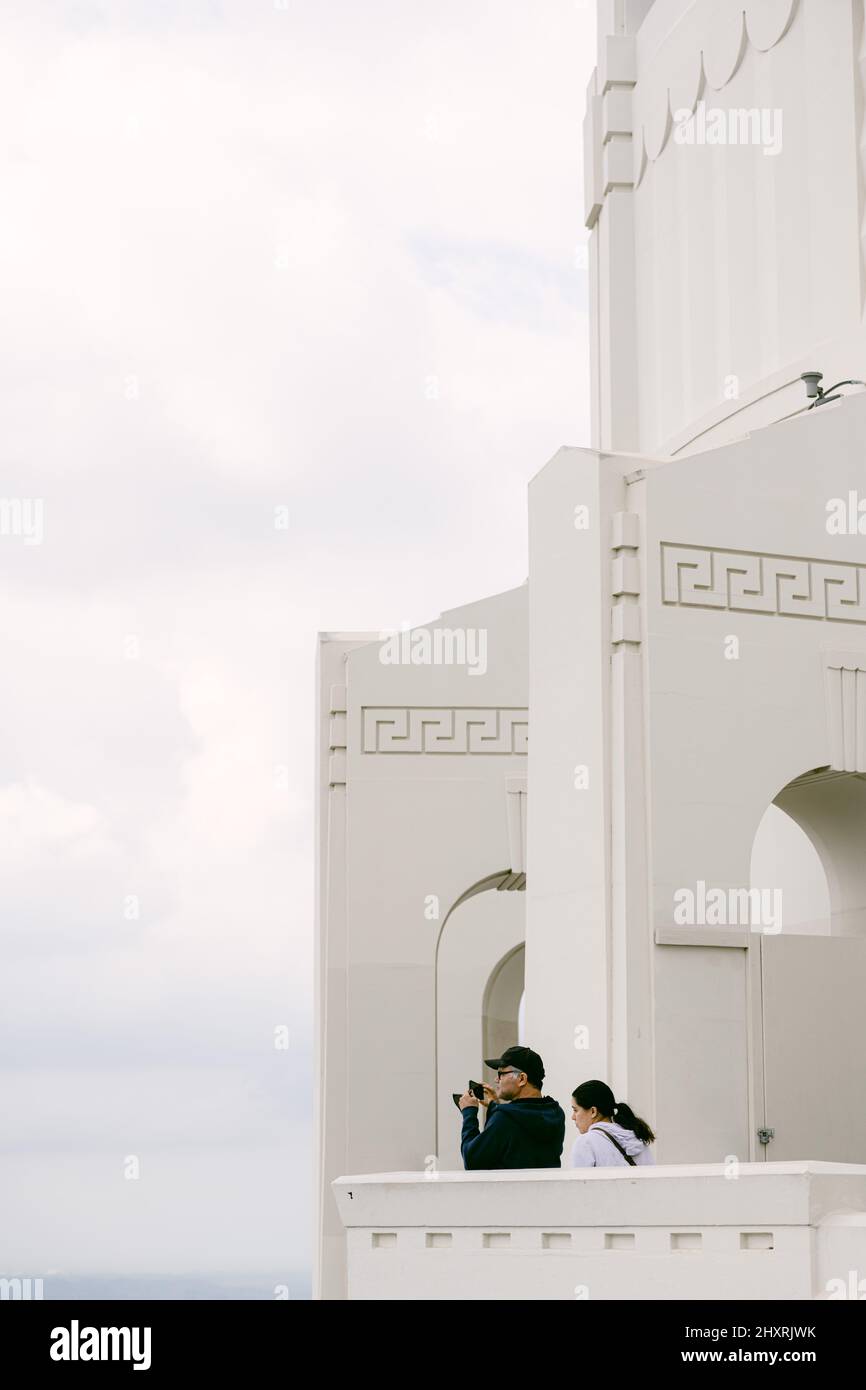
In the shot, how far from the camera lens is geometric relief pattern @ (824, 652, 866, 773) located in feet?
41.2

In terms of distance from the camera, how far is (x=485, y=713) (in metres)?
17.2

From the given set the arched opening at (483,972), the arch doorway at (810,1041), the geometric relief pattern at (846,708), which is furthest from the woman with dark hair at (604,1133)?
the arched opening at (483,972)

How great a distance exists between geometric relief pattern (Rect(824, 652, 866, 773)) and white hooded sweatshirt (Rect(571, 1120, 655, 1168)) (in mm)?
3782

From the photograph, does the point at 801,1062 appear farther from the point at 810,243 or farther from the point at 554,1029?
the point at 810,243

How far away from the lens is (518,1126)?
31.3 feet

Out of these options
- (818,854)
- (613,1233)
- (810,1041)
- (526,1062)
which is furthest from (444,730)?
(613,1233)

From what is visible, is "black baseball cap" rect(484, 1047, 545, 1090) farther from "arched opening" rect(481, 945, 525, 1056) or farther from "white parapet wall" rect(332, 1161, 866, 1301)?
"arched opening" rect(481, 945, 525, 1056)

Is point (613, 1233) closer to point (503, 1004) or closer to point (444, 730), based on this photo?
point (444, 730)

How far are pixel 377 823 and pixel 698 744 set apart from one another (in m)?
5.55

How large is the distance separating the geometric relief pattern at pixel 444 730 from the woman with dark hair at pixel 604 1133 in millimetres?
7414

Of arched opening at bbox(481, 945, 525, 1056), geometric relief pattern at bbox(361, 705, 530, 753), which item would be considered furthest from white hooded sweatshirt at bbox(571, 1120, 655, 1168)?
arched opening at bbox(481, 945, 525, 1056)

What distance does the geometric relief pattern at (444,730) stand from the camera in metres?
17.2
